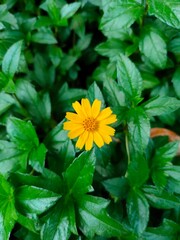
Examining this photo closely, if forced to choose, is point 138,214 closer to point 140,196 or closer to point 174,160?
point 140,196

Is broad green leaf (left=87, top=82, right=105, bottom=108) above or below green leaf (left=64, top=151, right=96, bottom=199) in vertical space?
above

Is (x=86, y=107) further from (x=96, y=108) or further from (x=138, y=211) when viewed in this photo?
Answer: (x=138, y=211)

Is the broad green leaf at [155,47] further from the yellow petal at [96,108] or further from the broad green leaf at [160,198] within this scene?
the broad green leaf at [160,198]

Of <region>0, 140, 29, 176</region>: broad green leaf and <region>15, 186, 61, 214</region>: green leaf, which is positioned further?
<region>0, 140, 29, 176</region>: broad green leaf

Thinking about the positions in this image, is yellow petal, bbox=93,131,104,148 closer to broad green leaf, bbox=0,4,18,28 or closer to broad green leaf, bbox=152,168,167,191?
broad green leaf, bbox=152,168,167,191

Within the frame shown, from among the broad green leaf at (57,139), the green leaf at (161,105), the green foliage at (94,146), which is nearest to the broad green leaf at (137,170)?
the green foliage at (94,146)

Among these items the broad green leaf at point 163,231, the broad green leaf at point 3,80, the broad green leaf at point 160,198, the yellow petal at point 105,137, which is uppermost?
the broad green leaf at point 3,80

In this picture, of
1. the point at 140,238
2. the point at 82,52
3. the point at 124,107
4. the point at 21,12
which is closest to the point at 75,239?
the point at 140,238

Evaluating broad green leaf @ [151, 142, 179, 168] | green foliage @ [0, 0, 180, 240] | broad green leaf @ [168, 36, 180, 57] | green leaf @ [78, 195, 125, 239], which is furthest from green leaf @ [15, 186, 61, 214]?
broad green leaf @ [168, 36, 180, 57]
